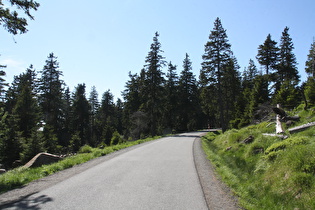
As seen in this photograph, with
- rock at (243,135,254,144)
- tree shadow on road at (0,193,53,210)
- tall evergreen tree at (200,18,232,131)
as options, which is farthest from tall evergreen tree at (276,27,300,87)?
tree shadow on road at (0,193,53,210)

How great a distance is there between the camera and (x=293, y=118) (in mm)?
12312

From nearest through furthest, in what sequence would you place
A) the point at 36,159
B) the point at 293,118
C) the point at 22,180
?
the point at 22,180 → the point at 36,159 → the point at 293,118

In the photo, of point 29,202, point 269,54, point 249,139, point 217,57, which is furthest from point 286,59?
point 29,202

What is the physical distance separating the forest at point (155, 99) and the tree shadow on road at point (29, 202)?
1132 centimetres

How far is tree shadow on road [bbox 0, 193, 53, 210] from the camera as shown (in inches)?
182

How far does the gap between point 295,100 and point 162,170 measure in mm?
19459

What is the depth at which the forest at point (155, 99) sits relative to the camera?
20770mm

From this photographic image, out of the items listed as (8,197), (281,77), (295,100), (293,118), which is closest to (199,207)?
(8,197)

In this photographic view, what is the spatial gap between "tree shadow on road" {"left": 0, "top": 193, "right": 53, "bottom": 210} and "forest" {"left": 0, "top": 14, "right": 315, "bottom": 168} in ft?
37.1

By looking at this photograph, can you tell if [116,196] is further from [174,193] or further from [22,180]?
[22,180]

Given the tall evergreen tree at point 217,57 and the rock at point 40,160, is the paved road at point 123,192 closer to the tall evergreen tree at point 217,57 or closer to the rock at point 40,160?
the rock at point 40,160

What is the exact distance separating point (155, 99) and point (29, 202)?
32.6m

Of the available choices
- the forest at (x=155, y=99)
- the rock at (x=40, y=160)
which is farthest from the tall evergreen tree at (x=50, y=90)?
the rock at (x=40, y=160)

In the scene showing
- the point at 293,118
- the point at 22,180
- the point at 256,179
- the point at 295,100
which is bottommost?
the point at 256,179
